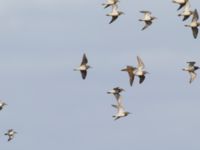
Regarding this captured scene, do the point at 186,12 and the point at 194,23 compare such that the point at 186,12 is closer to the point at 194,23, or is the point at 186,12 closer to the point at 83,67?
the point at 194,23

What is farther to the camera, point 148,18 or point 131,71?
point 148,18

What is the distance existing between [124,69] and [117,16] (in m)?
5.76

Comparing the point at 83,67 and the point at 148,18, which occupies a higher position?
the point at 148,18

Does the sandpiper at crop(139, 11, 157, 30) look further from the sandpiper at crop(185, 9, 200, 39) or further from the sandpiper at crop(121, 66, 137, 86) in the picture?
the sandpiper at crop(121, 66, 137, 86)

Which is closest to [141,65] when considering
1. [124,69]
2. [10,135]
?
[124,69]

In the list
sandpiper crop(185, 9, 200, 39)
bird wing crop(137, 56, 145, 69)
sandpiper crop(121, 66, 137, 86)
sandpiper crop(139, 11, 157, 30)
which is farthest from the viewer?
sandpiper crop(139, 11, 157, 30)

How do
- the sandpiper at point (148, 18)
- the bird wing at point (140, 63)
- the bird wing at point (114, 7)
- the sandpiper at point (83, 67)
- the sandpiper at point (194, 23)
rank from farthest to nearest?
the sandpiper at point (148, 18)
the bird wing at point (114, 7)
the sandpiper at point (194, 23)
the bird wing at point (140, 63)
the sandpiper at point (83, 67)

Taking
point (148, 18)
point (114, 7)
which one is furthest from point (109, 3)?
point (148, 18)

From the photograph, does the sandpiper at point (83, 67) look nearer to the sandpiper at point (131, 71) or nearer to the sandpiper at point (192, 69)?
the sandpiper at point (131, 71)

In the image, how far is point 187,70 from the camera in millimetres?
121250

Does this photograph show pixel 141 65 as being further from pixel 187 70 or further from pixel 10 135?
pixel 10 135

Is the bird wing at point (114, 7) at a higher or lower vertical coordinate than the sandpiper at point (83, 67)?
higher

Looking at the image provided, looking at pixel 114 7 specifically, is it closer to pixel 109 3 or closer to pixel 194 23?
pixel 109 3

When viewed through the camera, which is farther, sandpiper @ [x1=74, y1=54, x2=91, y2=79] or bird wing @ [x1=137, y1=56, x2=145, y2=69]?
bird wing @ [x1=137, y1=56, x2=145, y2=69]
